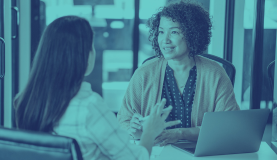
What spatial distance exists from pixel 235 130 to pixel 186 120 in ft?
1.68

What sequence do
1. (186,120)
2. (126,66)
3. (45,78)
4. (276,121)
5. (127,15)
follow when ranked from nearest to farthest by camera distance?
(45,78) < (276,121) < (186,120) < (127,15) < (126,66)

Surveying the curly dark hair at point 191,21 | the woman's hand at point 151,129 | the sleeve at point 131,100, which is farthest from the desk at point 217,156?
the curly dark hair at point 191,21

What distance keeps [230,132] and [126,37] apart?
3.41 metres

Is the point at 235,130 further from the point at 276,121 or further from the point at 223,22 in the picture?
the point at 223,22

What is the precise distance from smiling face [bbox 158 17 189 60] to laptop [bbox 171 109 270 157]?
63cm

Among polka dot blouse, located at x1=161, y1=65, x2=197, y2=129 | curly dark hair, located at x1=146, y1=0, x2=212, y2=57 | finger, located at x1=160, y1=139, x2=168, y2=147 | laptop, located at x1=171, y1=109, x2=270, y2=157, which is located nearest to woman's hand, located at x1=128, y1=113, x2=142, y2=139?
finger, located at x1=160, y1=139, x2=168, y2=147

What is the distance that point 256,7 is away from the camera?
294 centimetres

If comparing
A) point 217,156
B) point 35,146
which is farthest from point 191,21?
point 35,146

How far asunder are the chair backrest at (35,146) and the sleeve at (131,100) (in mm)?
888

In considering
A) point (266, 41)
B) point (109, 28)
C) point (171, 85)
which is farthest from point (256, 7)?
point (109, 28)

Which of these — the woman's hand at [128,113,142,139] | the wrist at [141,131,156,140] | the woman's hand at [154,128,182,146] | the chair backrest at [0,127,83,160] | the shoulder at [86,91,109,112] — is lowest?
the woman's hand at [154,128,182,146]

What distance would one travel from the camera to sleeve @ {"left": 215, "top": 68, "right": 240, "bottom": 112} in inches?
62.7

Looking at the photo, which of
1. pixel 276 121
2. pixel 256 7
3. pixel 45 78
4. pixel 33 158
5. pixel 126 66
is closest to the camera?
pixel 33 158

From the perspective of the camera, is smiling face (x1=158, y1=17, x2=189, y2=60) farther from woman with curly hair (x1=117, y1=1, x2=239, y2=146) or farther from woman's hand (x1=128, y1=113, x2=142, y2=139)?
woman's hand (x1=128, y1=113, x2=142, y2=139)
